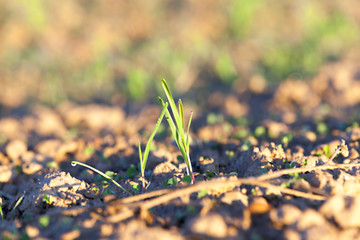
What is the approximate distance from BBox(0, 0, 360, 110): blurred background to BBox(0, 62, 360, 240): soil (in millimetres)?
520

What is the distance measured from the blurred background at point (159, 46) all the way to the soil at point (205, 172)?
0.52m

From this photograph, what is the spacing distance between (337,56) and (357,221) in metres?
3.41

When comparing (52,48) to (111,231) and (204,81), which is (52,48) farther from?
(111,231)

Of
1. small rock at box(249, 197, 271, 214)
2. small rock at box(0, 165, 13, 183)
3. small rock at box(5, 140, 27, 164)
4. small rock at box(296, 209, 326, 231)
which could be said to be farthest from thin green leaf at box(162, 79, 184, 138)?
small rock at box(5, 140, 27, 164)

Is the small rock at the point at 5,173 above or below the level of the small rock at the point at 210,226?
below

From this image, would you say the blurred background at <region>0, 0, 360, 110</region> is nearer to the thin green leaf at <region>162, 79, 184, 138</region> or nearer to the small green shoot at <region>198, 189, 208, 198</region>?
the thin green leaf at <region>162, 79, 184, 138</region>

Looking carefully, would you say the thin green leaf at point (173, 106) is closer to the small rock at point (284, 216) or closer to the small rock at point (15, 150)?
the small rock at point (284, 216)

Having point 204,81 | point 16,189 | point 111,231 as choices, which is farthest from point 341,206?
point 204,81

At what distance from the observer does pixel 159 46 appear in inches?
181

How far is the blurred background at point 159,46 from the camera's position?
411 centimetres

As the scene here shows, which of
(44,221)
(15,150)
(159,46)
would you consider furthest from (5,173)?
(159,46)

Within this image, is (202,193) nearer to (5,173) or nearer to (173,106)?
(173,106)

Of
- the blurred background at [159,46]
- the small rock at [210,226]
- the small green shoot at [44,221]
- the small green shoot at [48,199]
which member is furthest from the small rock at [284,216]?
the blurred background at [159,46]

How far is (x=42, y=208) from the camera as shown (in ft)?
5.87
